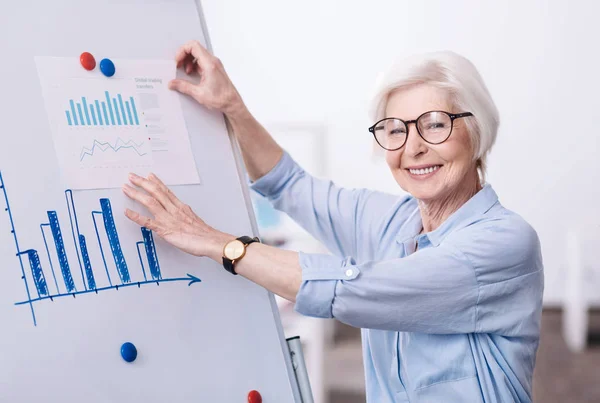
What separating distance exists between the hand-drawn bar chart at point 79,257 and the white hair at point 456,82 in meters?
0.55

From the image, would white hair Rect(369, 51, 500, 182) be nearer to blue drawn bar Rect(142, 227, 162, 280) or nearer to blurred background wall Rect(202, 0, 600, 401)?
blue drawn bar Rect(142, 227, 162, 280)

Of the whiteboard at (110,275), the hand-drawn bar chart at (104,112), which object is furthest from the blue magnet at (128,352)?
the hand-drawn bar chart at (104,112)

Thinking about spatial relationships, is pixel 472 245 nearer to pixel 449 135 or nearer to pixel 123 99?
pixel 449 135

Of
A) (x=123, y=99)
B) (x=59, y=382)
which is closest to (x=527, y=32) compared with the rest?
(x=123, y=99)

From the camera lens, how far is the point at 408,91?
1.32 metres

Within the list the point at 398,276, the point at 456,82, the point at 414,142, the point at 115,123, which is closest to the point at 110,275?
the point at 115,123

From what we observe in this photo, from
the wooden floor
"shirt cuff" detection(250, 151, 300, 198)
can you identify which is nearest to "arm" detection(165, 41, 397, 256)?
"shirt cuff" detection(250, 151, 300, 198)

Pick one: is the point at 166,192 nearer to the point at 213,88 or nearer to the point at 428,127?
the point at 213,88

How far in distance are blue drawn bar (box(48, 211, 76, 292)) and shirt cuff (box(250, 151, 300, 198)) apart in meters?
0.52

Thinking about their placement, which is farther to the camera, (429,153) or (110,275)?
(429,153)

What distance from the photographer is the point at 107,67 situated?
1.21m

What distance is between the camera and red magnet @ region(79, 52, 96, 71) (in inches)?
46.6

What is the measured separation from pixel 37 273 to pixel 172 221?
23cm

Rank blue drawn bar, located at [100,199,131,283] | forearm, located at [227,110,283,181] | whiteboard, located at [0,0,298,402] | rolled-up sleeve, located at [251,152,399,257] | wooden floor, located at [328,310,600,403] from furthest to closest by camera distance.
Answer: wooden floor, located at [328,310,600,403] < rolled-up sleeve, located at [251,152,399,257] < forearm, located at [227,110,283,181] < blue drawn bar, located at [100,199,131,283] < whiteboard, located at [0,0,298,402]
